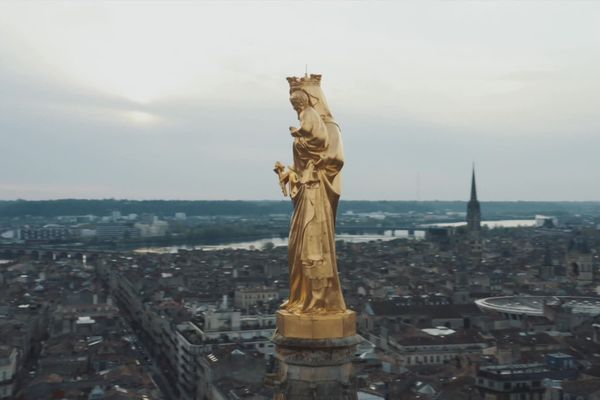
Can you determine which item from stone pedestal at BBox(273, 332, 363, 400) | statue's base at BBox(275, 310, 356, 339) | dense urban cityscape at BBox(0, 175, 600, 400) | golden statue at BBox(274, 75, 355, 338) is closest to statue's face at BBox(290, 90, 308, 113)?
golden statue at BBox(274, 75, 355, 338)

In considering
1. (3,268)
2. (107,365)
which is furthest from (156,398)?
(3,268)

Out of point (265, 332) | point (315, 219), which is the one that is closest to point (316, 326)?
point (315, 219)

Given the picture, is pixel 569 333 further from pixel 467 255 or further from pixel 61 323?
pixel 467 255

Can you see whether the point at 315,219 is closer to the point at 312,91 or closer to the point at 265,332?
the point at 312,91

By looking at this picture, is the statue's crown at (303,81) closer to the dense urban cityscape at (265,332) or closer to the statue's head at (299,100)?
the statue's head at (299,100)

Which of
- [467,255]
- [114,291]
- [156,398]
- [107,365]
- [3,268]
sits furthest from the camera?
[467,255]

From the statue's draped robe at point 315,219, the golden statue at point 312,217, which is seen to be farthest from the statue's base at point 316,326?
the statue's draped robe at point 315,219
